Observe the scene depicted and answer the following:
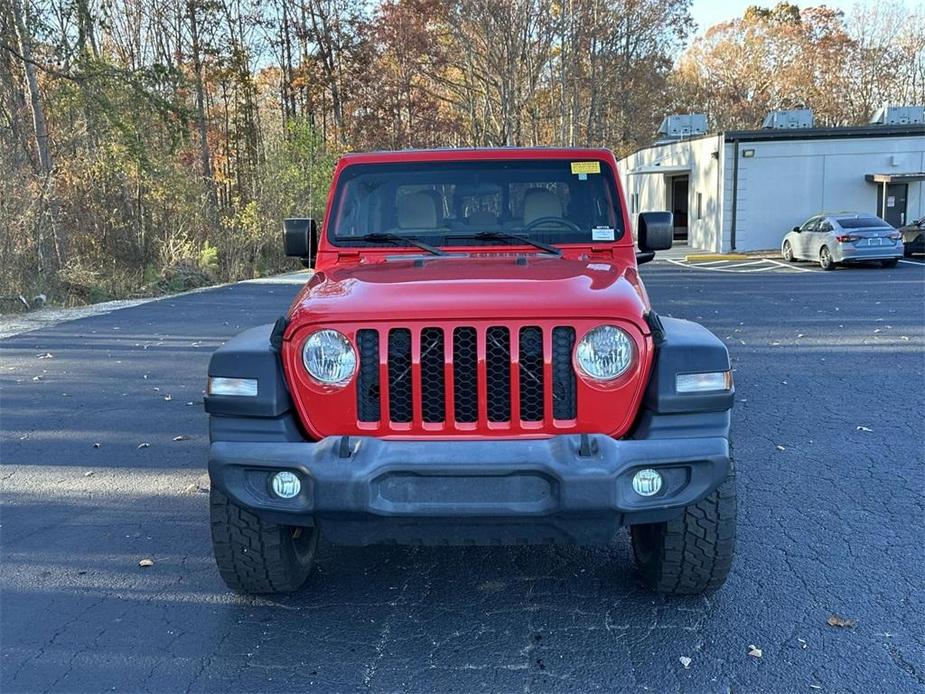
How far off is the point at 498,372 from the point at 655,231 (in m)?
2.05

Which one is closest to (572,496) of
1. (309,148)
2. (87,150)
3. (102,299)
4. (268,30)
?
(102,299)

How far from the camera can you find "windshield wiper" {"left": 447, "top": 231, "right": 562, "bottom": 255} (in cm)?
396

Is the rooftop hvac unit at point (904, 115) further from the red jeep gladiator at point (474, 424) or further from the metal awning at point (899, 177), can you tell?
the red jeep gladiator at point (474, 424)

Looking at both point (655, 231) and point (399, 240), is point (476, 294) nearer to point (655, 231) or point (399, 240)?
point (399, 240)

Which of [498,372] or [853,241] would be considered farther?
[853,241]

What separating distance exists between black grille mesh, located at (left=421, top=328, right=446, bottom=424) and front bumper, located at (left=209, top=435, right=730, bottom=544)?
0.17 m

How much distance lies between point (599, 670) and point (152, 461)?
3600 mm

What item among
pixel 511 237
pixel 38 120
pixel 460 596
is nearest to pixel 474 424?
pixel 460 596

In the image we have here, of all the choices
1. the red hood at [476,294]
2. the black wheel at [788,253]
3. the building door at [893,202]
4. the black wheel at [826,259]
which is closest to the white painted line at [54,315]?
the red hood at [476,294]

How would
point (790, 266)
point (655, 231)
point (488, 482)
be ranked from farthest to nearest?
point (790, 266) → point (655, 231) → point (488, 482)

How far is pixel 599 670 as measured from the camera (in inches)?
111

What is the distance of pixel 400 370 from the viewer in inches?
113

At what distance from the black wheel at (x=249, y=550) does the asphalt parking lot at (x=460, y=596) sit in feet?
0.39

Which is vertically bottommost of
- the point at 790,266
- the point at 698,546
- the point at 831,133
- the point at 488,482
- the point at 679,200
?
the point at 790,266
